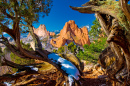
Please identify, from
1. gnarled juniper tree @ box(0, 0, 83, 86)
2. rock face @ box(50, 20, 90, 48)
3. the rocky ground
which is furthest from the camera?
rock face @ box(50, 20, 90, 48)

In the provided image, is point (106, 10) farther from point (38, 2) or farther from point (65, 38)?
point (65, 38)

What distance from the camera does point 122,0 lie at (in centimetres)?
168

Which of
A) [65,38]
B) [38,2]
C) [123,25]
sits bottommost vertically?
[123,25]

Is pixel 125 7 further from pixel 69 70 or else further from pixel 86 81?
pixel 86 81

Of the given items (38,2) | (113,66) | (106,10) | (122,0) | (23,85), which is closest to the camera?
(122,0)

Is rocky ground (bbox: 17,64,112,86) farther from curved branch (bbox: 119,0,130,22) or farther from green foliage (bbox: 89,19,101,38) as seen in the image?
green foliage (bbox: 89,19,101,38)

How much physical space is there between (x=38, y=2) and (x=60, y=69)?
12.1 ft

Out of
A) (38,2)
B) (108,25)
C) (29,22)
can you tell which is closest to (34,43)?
(29,22)

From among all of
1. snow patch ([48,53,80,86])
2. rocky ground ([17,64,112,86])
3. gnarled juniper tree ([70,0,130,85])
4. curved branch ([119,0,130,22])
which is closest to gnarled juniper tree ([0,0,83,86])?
snow patch ([48,53,80,86])

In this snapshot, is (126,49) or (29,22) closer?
(126,49)

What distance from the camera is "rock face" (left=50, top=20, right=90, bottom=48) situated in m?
50.9

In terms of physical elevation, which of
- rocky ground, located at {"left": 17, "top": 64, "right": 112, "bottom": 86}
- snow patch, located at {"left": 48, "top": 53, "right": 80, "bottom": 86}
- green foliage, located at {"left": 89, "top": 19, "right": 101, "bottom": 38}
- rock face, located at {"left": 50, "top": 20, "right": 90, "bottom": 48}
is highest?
rock face, located at {"left": 50, "top": 20, "right": 90, "bottom": 48}

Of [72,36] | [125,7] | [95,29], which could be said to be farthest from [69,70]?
[72,36]

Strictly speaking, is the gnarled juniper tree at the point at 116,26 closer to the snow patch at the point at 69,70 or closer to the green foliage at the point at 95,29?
the snow patch at the point at 69,70
